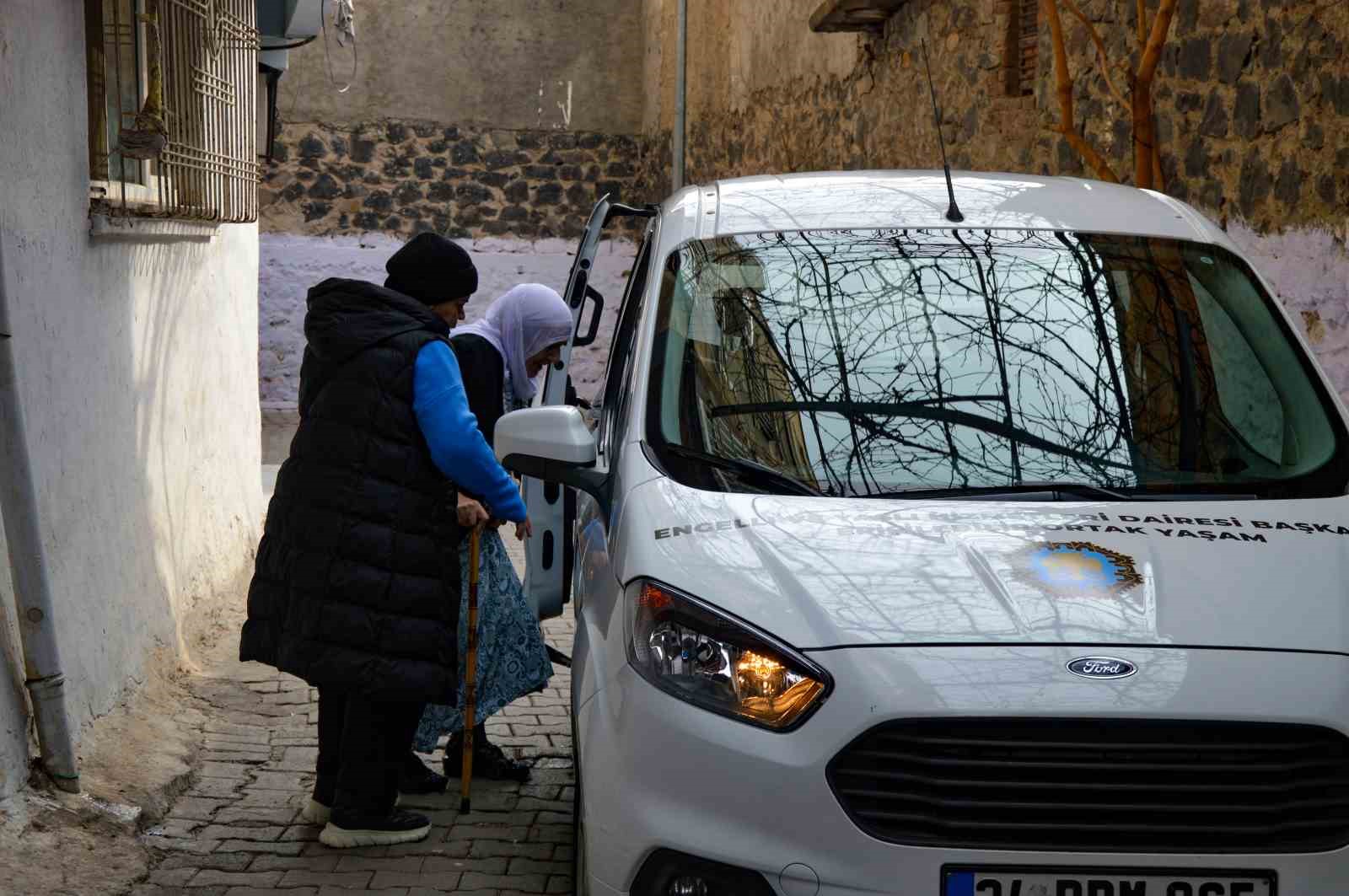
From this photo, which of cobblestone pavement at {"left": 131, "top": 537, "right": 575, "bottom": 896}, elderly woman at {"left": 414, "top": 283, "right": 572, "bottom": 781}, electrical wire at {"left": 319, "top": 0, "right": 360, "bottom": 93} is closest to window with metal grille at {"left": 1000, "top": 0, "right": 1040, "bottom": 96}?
electrical wire at {"left": 319, "top": 0, "right": 360, "bottom": 93}

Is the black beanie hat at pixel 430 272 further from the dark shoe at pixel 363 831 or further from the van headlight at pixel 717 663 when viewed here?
the van headlight at pixel 717 663

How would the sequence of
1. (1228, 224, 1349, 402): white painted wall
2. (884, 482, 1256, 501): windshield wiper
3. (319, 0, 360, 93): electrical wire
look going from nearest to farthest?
(884, 482, 1256, 501): windshield wiper, (1228, 224, 1349, 402): white painted wall, (319, 0, 360, 93): electrical wire

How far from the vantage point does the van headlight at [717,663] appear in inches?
117

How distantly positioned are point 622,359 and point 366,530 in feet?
3.30

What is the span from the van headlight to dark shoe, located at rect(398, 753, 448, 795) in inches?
92.5

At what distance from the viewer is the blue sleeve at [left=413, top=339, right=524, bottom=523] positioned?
4.50 m

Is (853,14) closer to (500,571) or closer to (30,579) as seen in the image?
(500,571)

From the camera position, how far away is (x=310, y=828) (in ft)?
16.5

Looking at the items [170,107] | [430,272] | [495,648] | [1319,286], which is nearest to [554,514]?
[495,648]

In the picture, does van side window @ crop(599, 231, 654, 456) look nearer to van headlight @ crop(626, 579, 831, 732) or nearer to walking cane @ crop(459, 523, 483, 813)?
walking cane @ crop(459, 523, 483, 813)

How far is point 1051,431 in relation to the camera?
3703 millimetres

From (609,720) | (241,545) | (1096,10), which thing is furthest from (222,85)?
(609,720)

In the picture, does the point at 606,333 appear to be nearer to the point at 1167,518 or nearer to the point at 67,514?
the point at 67,514

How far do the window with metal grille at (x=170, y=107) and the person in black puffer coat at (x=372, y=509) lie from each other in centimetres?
174
